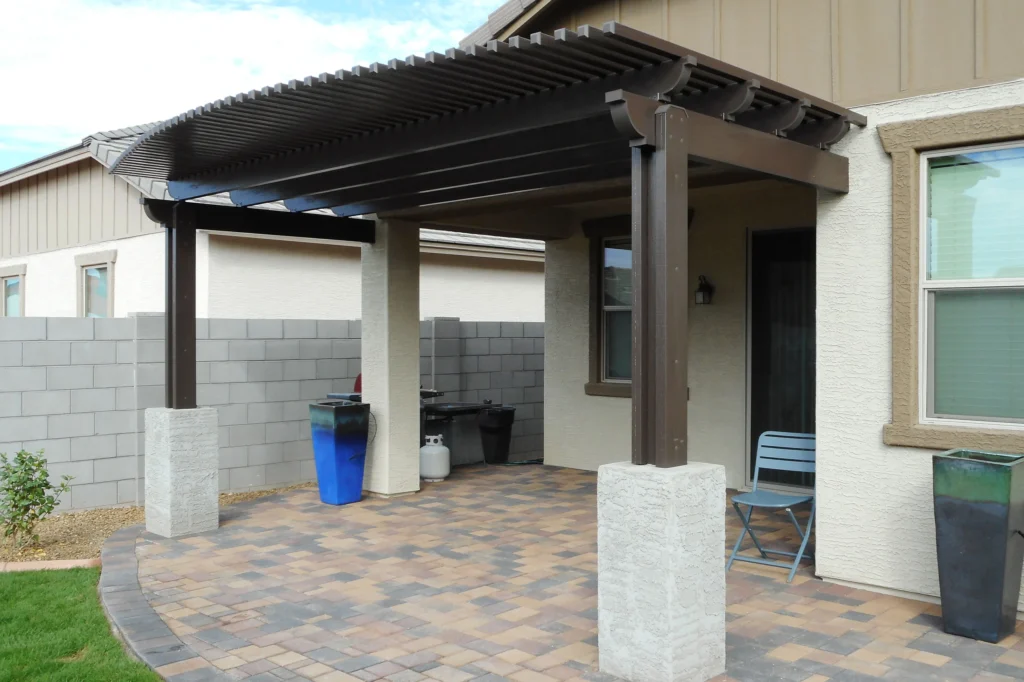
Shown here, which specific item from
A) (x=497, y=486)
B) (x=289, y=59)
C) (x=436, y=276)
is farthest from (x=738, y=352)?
(x=289, y=59)

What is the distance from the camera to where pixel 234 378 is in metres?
8.55

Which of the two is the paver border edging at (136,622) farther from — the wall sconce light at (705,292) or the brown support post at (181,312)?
the wall sconce light at (705,292)

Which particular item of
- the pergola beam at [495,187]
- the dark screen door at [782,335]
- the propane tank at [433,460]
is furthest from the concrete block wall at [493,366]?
the dark screen door at [782,335]

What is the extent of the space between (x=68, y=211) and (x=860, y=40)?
11321 mm

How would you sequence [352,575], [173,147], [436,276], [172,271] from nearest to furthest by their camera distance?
[352,575]
[173,147]
[172,271]
[436,276]

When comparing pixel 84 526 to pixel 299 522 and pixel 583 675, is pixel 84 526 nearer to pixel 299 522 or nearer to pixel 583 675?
pixel 299 522

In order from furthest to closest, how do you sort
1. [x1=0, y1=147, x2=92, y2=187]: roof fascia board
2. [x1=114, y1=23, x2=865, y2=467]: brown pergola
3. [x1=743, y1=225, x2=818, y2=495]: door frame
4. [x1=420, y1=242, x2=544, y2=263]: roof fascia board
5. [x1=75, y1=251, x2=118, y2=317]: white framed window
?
[x1=420, y1=242, x2=544, y2=263]: roof fascia board → [x1=0, y1=147, x2=92, y2=187]: roof fascia board → [x1=75, y1=251, x2=118, y2=317]: white framed window → [x1=743, y1=225, x2=818, y2=495]: door frame → [x1=114, y1=23, x2=865, y2=467]: brown pergola

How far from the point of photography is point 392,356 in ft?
27.2

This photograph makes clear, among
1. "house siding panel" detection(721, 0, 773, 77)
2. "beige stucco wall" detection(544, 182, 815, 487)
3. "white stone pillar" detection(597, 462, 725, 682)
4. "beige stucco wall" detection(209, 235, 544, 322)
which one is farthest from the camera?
"beige stucco wall" detection(209, 235, 544, 322)

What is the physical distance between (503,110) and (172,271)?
3.49 meters

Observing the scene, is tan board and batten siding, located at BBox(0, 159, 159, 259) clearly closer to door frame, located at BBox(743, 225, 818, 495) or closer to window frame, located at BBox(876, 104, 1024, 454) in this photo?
door frame, located at BBox(743, 225, 818, 495)

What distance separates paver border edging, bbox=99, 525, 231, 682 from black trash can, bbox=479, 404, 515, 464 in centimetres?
468

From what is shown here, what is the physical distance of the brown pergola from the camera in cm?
397

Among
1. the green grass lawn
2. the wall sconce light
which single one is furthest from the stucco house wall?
the green grass lawn
